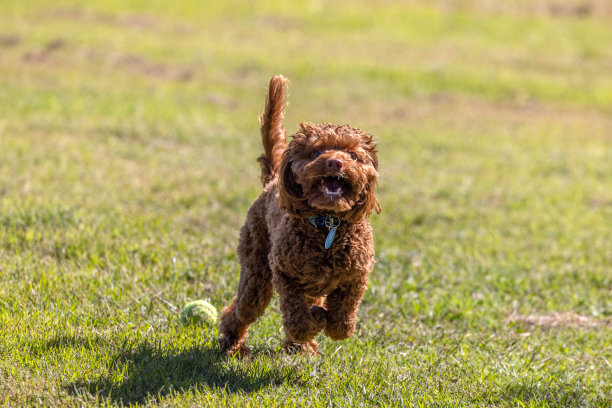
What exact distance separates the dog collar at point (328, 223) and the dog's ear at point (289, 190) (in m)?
0.17

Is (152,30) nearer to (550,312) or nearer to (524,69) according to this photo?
(524,69)

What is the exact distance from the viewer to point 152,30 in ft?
79.8

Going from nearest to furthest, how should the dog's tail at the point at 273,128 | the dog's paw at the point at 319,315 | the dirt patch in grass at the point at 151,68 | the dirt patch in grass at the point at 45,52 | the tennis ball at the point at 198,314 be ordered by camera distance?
the dog's paw at the point at 319,315 < the dog's tail at the point at 273,128 < the tennis ball at the point at 198,314 < the dirt patch in grass at the point at 45,52 < the dirt patch in grass at the point at 151,68

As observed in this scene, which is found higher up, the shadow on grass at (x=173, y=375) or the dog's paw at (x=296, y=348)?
the shadow on grass at (x=173, y=375)

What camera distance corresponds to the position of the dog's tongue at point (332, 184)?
4984 mm

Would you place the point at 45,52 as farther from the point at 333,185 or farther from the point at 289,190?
the point at 333,185

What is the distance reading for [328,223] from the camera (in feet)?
17.3

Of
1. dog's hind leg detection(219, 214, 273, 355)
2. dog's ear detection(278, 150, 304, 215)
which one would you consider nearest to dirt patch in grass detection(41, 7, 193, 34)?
dog's hind leg detection(219, 214, 273, 355)

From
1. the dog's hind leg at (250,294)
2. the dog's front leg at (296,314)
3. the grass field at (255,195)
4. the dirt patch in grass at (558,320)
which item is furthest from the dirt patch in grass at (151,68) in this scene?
the dog's front leg at (296,314)

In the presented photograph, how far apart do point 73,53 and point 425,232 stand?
498 inches

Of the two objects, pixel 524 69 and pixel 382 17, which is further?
pixel 382 17

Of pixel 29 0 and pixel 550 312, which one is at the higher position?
pixel 29 0

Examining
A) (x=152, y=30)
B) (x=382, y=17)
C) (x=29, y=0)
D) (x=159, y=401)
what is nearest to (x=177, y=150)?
(x=159, y=401)

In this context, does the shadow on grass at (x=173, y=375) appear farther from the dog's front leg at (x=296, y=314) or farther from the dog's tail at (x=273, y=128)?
the dog's tail at (x=273, y=128)
